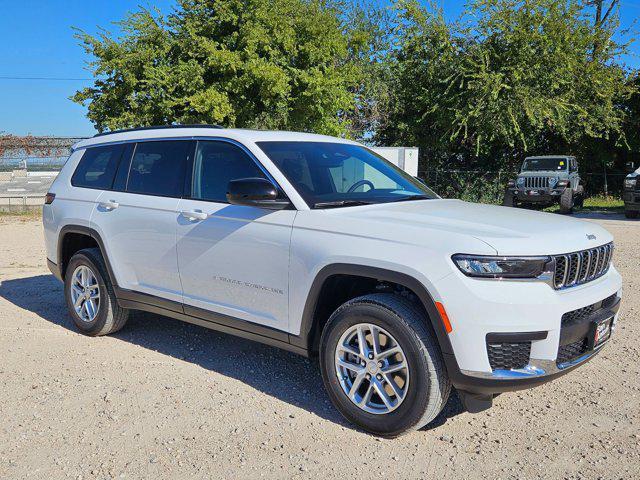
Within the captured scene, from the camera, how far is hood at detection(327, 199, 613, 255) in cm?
325

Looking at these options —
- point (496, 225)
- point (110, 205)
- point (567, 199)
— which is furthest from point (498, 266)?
point (567, 199)

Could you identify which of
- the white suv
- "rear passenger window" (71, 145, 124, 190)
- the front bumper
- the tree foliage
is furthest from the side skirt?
the tree foliage

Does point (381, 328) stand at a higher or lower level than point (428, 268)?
lower

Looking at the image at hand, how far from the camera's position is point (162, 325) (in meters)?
6.13

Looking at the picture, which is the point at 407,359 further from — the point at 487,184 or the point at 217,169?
the point at 487,184

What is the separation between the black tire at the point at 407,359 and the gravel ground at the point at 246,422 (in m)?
0.14

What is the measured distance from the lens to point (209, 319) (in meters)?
4.54

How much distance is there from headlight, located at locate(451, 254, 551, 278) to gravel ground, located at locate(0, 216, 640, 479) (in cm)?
106

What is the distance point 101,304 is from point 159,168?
4.73ft

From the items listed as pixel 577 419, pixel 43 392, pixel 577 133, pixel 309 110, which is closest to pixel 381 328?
pixel 577 419

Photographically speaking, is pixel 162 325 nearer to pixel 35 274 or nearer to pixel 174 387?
pixel 174 387

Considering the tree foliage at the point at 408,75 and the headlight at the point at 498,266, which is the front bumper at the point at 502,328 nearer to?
the headlight at the point at 498,266

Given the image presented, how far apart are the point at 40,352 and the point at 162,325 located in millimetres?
1216

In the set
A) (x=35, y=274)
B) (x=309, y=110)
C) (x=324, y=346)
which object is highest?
(x=309, y=110)
